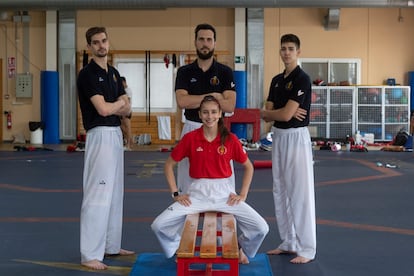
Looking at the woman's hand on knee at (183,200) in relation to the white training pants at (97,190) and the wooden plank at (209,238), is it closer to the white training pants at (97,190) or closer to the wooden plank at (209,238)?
the wooden plank at (209,238)

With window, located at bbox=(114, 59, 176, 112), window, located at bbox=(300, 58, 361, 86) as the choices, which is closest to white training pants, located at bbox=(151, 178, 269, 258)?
window, located at bbox=(114, 59, 176, 112)

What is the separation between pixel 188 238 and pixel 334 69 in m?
16.4

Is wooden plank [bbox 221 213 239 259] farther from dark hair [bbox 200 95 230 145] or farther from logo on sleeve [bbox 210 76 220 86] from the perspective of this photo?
logo on sleeve [bbox 210 76 220 86]

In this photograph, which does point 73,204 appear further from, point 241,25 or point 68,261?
point 241,25

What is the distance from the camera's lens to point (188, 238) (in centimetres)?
387

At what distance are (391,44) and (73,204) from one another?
1500cm

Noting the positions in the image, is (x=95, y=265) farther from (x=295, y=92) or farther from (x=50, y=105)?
(x=50, y=105)

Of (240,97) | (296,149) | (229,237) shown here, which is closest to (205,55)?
(296,149)

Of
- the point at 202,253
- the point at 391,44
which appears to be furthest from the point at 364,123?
the point at 202,253

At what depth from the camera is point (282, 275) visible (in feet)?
14.9

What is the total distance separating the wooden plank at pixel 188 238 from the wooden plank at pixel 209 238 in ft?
0.23

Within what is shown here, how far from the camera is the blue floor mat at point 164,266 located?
4.46m

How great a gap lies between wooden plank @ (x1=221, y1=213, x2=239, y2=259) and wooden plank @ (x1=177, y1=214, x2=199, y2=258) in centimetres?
22

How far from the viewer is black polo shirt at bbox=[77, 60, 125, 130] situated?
4.73 metres
